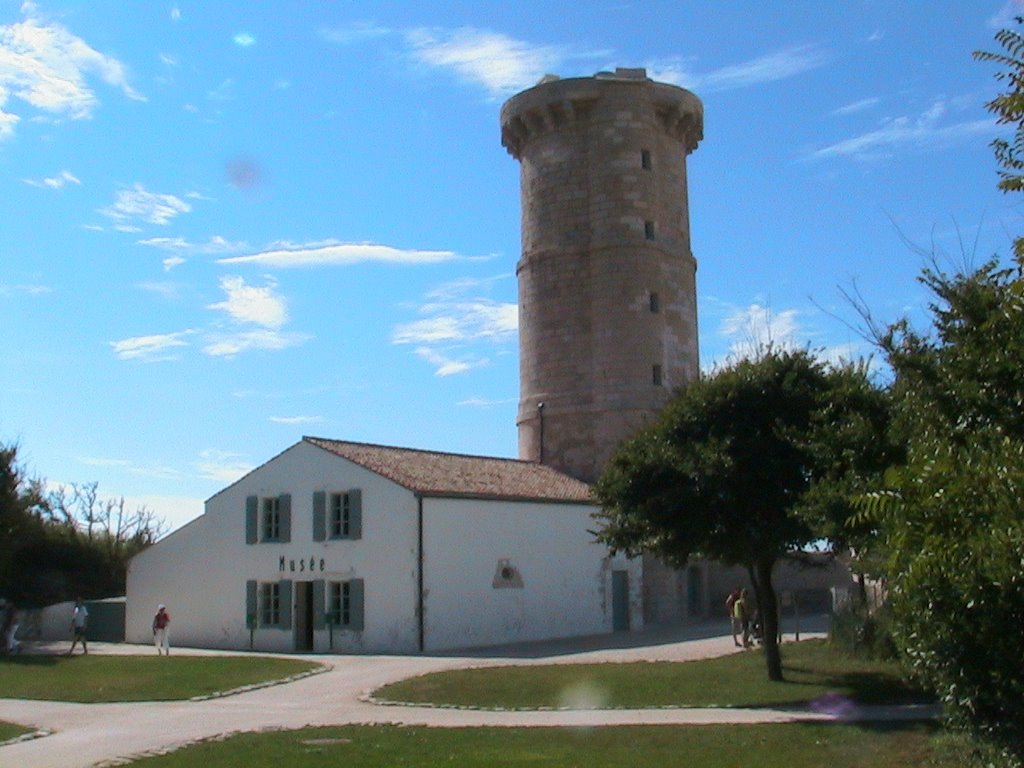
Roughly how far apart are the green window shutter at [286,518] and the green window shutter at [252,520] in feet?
3.25

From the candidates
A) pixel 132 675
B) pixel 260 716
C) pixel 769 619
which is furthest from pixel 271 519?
pixel 769 619

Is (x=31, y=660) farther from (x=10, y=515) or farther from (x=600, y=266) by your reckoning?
(x=600, y=266)

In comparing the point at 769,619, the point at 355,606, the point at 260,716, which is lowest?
the point at 260,716

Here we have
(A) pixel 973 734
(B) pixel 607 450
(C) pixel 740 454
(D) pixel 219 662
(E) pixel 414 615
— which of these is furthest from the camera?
(B) pixel 607 450

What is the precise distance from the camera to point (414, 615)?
101 ft

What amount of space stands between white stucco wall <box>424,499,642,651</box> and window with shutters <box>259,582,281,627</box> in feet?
17.3

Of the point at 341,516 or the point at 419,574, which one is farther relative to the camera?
the point at 341,516

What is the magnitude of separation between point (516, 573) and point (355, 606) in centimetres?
479

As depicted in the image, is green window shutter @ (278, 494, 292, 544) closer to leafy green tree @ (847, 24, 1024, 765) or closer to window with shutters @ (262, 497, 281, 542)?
window with shutters @ (262, 497, 281, 542)

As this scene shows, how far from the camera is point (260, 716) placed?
19.3 m

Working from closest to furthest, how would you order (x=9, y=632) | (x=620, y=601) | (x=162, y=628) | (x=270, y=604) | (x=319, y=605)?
1. (x=162, y=628)
2. (x=319, y=605)
3. (x=9, y=632)
4. (x=270, y=604)
5. (x=620, y=601)

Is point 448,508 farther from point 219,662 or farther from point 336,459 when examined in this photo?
point 219,662

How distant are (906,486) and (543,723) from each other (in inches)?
449

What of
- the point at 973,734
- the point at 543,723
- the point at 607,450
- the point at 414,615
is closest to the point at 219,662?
the point at 414,615
